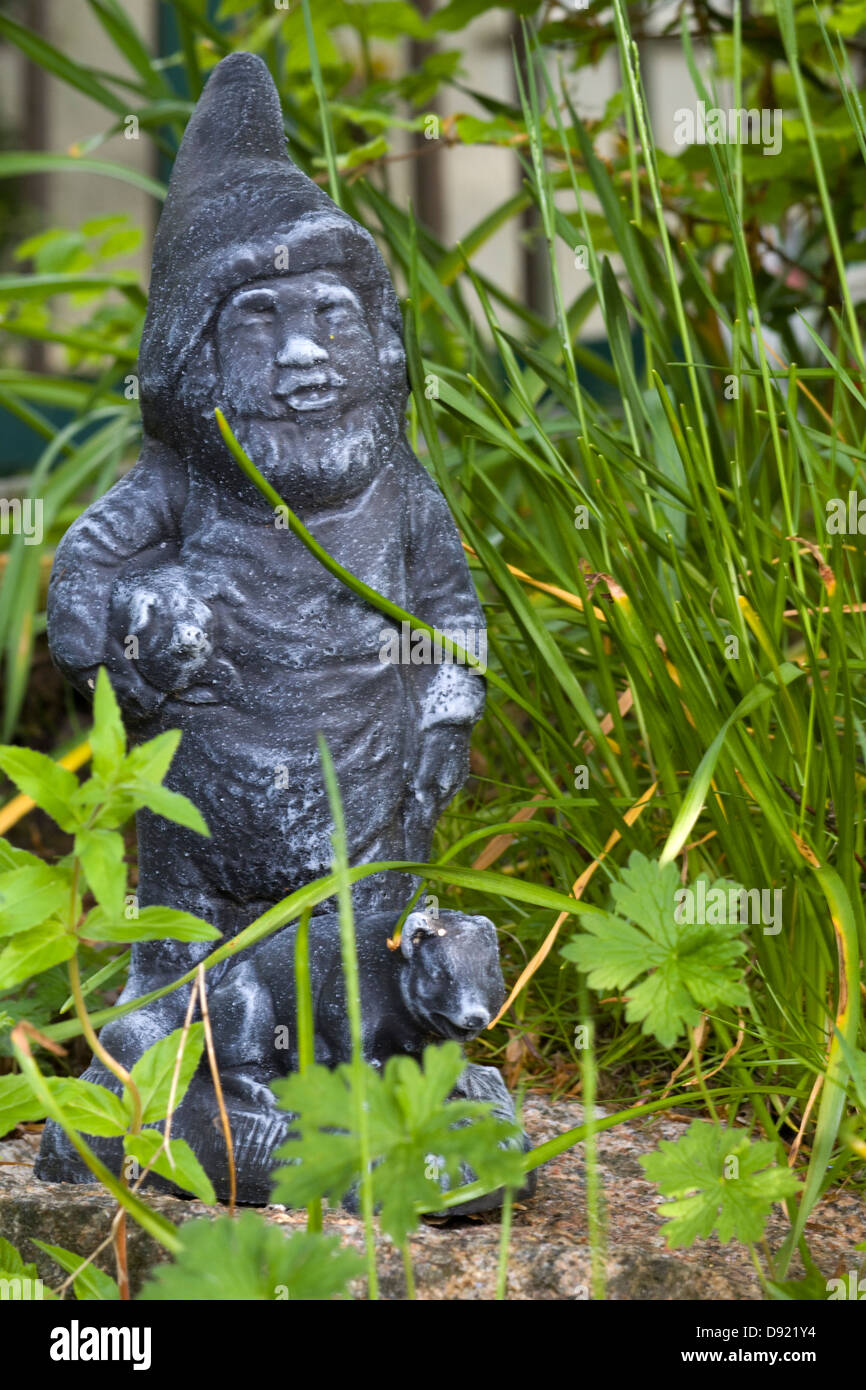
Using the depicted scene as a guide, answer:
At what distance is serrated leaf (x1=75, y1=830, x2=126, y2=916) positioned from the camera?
2.99ft

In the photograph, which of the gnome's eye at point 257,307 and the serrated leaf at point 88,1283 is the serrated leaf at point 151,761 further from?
the gnome's eye at point 257,307

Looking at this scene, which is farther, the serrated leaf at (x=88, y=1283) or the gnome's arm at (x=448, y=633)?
the gnome's arm at (x=448, y=633)

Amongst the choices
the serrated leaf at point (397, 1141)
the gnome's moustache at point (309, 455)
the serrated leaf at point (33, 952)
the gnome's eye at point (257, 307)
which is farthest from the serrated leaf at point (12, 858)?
the gnome's eye at point (257, 307)

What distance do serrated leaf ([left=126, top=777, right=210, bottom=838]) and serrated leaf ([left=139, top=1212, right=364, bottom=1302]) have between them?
24 centimetres

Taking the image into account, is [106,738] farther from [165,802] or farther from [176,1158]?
[176,1158]

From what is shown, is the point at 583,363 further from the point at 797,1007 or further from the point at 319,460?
the point at 797,1007

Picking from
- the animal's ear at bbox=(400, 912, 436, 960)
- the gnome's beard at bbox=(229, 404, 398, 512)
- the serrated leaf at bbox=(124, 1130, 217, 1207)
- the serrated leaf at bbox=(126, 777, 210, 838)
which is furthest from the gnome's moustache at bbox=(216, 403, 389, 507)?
the serrated leaf at bbox=(124, 1130, 217, 1207)

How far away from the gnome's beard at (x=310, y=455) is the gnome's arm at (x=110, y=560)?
0.12m

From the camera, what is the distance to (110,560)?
1.42 metres

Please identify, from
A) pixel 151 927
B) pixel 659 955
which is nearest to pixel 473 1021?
pixel 659 955

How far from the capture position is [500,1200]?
1257 mm

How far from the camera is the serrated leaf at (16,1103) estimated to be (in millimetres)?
1054

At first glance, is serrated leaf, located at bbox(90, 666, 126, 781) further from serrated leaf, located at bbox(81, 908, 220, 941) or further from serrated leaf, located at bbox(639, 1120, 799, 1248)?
serrated leaf, located at bbox(639, 1120, 799, 1248)
